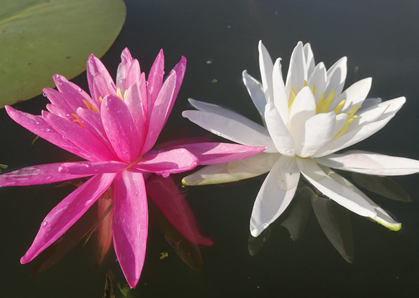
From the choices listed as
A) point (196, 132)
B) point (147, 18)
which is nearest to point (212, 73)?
point (196, 132)

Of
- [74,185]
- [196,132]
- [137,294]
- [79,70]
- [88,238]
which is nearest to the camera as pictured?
[137,294]

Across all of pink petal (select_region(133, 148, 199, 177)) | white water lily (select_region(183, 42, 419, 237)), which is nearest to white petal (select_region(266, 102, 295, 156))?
white water lily (select_region(183, 42, 419, 237))

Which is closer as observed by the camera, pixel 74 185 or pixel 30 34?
pixel 74 185

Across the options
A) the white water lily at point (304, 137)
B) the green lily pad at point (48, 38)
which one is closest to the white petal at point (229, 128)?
the white water lily at point (304, 137)

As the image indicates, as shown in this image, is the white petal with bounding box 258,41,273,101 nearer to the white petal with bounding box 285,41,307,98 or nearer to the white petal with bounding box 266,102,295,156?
the white petal with bounding box 285,41,307,98

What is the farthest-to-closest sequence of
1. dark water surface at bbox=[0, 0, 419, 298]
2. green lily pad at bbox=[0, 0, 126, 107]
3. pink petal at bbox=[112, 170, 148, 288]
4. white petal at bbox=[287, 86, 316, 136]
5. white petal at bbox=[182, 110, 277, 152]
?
green lily pad at bbox=[0, 0, 126, 107]
white petal at bbox=[182, 110, 277, 152]
white petal at bbox=[287, 86, 316, 136]
dark water surface at bbox=[0, 0, 419, 298]
pink petal at bbox=[112, 170, 148, 288]

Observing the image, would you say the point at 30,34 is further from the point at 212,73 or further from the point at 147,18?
the point at 212,73

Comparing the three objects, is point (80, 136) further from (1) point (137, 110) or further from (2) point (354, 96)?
(2) point (354, 96)

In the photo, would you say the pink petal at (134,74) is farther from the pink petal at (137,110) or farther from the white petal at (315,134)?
the white petal at (315,134)
